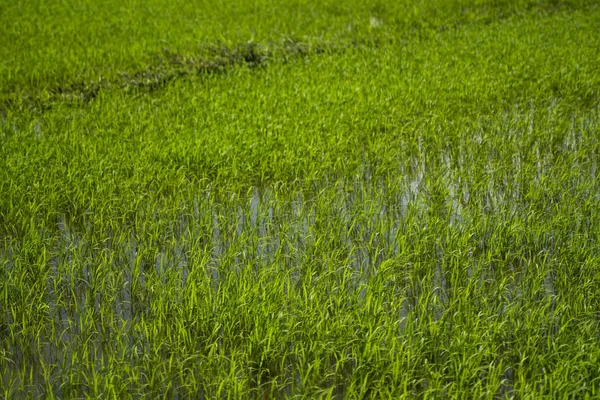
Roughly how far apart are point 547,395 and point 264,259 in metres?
1.90

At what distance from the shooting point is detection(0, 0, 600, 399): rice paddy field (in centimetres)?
308

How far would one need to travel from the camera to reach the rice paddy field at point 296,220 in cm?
308

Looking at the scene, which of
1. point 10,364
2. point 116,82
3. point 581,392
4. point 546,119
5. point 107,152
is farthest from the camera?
point 116,82

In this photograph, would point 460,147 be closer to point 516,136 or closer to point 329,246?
point 516,136

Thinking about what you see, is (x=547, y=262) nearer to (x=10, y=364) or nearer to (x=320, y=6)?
(x=10, y=364)

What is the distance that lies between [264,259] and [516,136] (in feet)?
9.45

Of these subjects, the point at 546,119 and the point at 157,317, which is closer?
the point at 157,317

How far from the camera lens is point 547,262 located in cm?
410

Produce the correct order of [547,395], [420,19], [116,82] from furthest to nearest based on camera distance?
[420,19] → [116,82] → [547,395]

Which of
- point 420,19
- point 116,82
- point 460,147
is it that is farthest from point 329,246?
point 420,19

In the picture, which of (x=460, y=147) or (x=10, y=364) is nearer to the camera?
(x=10, y=364)

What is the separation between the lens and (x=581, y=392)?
2918 millimetres

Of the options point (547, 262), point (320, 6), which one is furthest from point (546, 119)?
point (320, 6)

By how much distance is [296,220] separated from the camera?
4.53 metres
